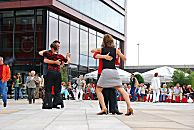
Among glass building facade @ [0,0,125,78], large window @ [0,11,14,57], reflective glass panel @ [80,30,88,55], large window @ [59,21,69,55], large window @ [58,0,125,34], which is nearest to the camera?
glass building facade @ [0,0,125,78]

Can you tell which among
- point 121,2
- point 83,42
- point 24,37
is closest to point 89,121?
point 24,37

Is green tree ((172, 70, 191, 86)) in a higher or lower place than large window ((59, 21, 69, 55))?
lower

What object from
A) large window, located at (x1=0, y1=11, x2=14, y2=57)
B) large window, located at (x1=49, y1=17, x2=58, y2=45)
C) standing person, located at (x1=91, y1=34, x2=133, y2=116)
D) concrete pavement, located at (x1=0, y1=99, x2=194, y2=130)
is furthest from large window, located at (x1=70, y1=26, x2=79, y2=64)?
standing person, located at (x1=91, y1=34, x2=133, y2=116)

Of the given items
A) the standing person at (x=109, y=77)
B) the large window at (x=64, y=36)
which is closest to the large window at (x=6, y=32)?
the large window at (x=64, y=36)

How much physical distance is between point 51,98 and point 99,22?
31.5 metres

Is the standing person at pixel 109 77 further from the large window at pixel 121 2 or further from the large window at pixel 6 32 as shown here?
the large window at pixel 121 2

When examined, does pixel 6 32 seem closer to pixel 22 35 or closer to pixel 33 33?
pixel 22 35

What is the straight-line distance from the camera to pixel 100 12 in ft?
141

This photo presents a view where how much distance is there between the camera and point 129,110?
9492 millimetres

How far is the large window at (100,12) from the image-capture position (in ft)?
121

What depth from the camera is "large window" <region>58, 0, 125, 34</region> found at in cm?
3691

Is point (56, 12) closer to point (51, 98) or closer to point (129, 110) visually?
point (51, 98)

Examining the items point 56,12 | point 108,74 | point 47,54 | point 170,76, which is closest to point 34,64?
point 56,12

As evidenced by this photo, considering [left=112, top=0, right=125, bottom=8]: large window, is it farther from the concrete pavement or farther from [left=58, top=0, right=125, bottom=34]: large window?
the concrete pavement
